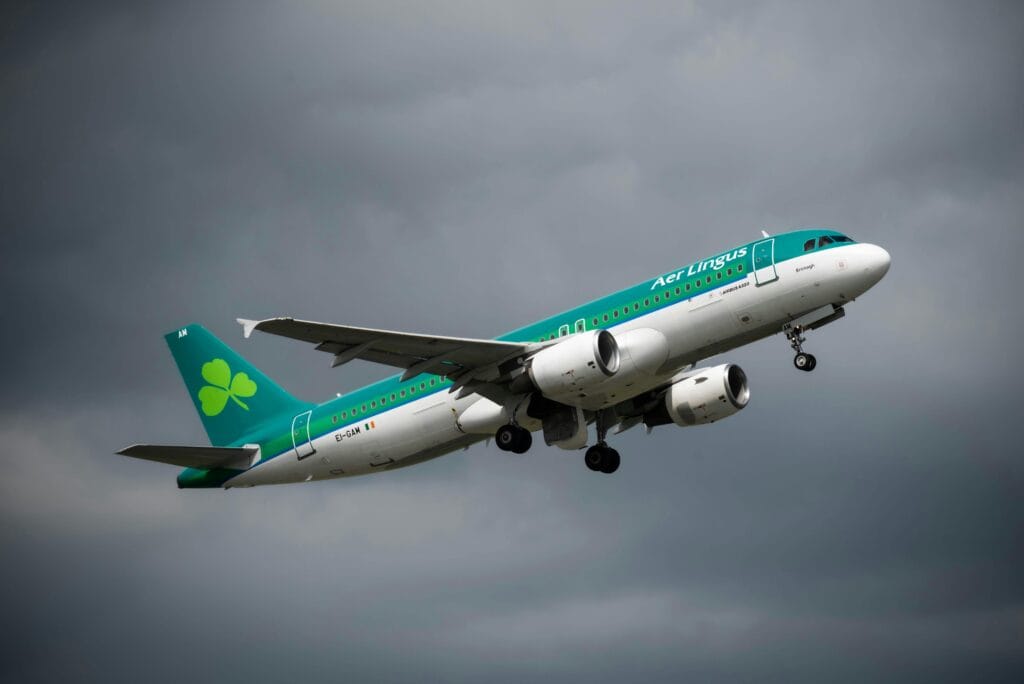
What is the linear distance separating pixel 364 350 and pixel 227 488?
497 inches

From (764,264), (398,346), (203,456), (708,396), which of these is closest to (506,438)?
(398,346)

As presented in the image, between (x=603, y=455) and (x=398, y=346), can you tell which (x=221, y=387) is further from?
(x=603, y=455)

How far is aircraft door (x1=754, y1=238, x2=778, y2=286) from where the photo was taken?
43.8m

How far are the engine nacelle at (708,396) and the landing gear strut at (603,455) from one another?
9.26 feet

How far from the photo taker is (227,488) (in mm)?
53906

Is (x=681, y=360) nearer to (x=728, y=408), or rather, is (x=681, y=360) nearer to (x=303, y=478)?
(x=728, y=408)

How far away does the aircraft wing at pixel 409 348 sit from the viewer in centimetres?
4231

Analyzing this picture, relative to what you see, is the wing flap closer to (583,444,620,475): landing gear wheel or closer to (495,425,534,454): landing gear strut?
(495,425,534,454): landing gear strut

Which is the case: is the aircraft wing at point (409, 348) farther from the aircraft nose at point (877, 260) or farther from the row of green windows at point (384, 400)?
the aircraft nose at point (877, 260)

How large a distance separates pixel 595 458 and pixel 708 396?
202 inches

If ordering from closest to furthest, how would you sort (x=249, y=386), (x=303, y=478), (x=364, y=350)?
1. (x=364, y=350)
2. (x=303, y=478)
3. (x=249, y=386)

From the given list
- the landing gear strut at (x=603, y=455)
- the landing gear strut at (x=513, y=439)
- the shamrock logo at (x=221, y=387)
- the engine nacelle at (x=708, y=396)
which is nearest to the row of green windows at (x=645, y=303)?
the landing gear strut at (x=513, y=439)

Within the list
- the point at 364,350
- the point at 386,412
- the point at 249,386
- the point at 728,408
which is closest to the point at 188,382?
the point at 249,386

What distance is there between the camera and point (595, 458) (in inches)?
2069
